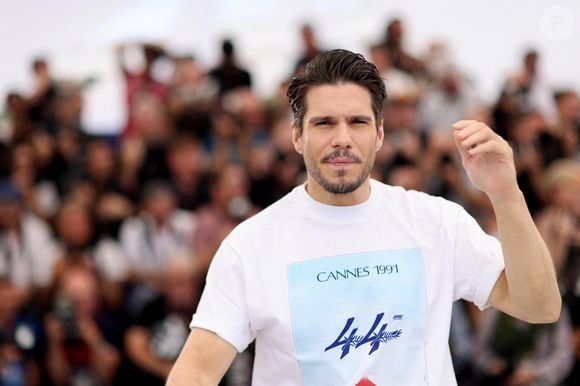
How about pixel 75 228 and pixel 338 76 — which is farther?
pixel 75 228

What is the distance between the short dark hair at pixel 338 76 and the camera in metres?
2.82

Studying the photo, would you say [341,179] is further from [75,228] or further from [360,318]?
[75,228]

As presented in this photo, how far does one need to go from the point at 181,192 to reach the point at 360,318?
14.8 ft

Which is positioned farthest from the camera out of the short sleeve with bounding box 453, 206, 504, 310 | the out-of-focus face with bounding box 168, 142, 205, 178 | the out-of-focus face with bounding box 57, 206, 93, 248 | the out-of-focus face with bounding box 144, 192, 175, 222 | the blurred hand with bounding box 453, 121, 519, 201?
the out-of-focus face with bounding box 168, 142, 205, 178

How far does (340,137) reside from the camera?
272 centimetres

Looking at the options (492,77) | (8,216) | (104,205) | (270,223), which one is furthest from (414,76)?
(270,223)

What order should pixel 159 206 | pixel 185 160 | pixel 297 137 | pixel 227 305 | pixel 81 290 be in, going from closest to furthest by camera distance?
pixel 227 305, pixel 297 137, pixel 81 290, pixel 159 206, pixel 185 160

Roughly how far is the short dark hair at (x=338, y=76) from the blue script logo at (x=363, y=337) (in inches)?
22.5

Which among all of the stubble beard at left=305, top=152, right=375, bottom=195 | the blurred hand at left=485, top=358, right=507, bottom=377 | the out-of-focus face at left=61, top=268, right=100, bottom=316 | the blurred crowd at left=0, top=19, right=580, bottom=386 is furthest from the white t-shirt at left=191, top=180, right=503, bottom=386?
the blurred hand at left=485, top=358, right=507, bottom=377

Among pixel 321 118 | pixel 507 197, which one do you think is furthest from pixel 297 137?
pixel 507 197

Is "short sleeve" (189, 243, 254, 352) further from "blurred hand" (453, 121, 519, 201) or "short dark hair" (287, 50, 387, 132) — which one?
"blurred hand" (453, 121, 519, 201)

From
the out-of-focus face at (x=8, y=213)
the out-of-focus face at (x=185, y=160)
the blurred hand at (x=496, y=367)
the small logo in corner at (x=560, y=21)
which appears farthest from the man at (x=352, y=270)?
the small logo in corner at (x=560, y=21)

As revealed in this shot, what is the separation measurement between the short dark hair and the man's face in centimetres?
2

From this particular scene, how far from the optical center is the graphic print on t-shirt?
277cm
